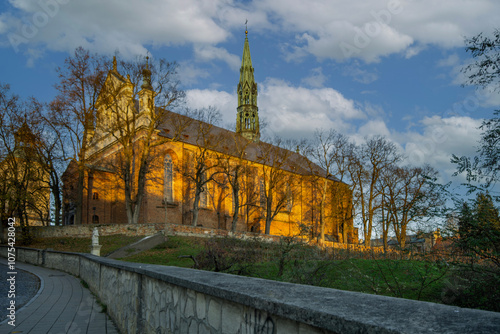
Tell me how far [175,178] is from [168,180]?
815 mm

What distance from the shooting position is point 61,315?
8.13m

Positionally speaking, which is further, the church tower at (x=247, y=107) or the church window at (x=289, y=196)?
the church tower at (x=247, y=107)

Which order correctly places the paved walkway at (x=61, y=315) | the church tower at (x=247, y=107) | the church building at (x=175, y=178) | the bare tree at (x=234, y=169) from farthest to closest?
1. the church tower at (x=247, y=107)
2. the bare tree at (x=234, y=169)
3. the church building at (x=175, y=178)
4. the paved walkway at (x=61, y=315)

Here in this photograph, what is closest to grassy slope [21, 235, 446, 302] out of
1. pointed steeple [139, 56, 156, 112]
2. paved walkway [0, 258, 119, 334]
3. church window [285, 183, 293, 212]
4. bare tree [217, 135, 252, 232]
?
paved walkway [0, 258, 119, 334]

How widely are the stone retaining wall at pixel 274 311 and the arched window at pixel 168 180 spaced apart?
37.7 metres

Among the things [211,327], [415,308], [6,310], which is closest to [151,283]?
[211,327]

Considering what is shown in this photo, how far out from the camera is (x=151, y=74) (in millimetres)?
34062

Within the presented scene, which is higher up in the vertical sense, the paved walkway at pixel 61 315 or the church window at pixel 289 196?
the church window at pixel 289 196

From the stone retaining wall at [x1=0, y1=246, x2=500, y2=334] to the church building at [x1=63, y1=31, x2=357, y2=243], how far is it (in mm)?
29750

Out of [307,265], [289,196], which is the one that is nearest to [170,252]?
[307,265]

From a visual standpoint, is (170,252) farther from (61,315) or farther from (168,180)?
(168,180)

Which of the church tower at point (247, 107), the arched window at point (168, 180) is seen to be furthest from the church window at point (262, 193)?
the church tower at point (247, 107)

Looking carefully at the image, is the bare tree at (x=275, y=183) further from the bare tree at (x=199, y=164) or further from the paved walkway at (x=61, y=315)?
the paved walkway at (x=61, y=315)

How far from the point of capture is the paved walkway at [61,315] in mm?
6859
